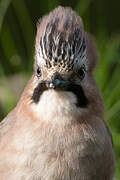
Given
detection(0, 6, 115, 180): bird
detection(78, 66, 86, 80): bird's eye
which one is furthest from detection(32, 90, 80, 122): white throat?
detection(78, 66, 86, 80): bird's eye

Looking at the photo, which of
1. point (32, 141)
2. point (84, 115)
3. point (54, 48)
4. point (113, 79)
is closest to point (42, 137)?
point (32, 141)

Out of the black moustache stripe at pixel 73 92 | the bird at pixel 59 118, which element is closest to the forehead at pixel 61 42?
the bird at pixel 59 118

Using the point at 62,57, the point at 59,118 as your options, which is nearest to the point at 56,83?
the point at 62,57

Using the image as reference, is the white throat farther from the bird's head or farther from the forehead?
the forehead

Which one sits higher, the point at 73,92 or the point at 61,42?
the point at 61,42

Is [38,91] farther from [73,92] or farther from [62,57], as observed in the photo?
[62,57]

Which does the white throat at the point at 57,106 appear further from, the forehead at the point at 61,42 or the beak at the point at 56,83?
the forehead at the point at 61,42
